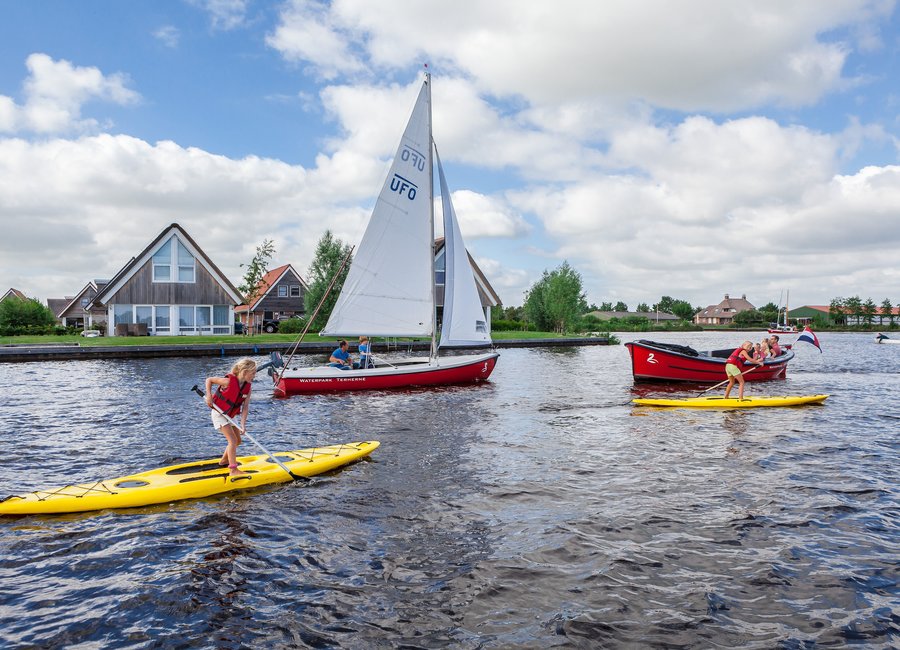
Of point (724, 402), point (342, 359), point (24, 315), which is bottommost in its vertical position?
point (724, 402)

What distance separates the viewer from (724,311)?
17950cm

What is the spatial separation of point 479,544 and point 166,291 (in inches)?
1759

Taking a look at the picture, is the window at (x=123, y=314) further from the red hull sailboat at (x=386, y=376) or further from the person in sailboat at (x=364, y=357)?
the person in sailboat at (x=364, y=357)

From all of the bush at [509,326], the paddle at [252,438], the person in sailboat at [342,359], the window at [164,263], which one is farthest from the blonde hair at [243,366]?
the bush at [509,326]

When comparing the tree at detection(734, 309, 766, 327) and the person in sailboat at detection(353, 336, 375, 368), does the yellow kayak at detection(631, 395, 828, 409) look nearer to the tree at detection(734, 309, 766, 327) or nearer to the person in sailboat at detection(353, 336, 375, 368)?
the person in sailboat at detection(353, 336, 375, 368)

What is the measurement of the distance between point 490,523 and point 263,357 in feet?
104

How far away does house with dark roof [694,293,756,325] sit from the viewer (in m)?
178

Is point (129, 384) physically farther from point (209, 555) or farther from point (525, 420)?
point (209, 555)

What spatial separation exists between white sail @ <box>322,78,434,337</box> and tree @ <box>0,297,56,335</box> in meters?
52.6

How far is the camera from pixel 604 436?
50.3 ft

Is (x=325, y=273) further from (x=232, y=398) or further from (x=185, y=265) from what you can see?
(x=232, y=398)

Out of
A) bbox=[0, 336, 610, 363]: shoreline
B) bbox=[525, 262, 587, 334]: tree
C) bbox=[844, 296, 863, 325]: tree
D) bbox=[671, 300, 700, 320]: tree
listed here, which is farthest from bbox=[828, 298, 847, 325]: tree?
bbox=[0, 336, 610, 363]: shoreline

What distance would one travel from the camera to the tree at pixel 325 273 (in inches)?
2162

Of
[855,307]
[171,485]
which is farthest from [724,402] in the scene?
[855,307]
